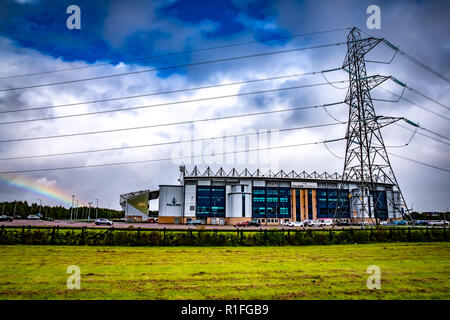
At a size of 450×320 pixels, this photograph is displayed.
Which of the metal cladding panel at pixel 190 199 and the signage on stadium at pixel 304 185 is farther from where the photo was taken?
the signage on stadium at pixel 304 185

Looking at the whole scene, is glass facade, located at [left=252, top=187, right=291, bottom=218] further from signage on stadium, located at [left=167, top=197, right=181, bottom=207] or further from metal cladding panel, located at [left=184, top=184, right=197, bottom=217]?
signage on stadium, located at [left=167, top=197, right=181, bottom=207]

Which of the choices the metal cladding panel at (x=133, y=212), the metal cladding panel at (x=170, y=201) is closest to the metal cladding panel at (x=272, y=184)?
the metal cladding panel at (x=170, y=201)

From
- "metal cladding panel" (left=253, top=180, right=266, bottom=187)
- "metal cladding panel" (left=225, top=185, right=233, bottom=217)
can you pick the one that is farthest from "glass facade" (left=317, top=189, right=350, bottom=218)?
"metal cladding panel" (left=225, top=185, right=233, bottom=217)

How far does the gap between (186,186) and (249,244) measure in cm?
7332

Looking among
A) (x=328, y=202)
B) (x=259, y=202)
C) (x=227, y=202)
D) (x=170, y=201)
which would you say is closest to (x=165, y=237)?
(x=227, y=202)

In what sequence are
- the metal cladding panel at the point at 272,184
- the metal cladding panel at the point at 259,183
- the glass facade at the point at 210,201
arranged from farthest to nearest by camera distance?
the metal cladding panel at the point at 272,184 → the metal cladding panel at the point at 259,183 → the glass facade at the point at 210,201

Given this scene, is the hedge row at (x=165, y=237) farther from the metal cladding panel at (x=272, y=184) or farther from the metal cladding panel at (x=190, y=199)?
the metal cladding panel at (x=272, y=184)

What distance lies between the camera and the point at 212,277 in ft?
39.3

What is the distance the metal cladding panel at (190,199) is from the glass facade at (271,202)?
20644 mm

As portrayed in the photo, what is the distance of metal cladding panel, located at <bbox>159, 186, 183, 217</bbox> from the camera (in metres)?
94.2

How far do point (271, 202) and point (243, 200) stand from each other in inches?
473

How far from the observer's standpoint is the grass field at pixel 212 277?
9453mm
